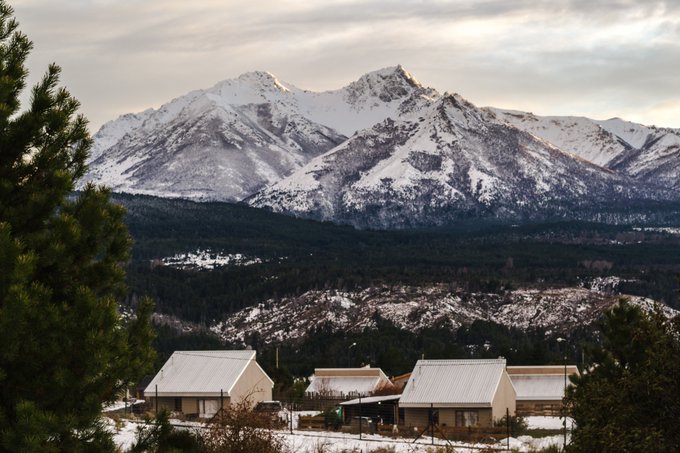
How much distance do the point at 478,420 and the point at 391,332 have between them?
423 feet

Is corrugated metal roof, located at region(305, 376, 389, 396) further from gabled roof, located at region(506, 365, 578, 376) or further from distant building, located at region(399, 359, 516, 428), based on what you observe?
distant building, located at region(399, 359, 516, 428)

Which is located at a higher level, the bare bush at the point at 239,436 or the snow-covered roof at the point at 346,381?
the snow-covered roof at the point at 346,381

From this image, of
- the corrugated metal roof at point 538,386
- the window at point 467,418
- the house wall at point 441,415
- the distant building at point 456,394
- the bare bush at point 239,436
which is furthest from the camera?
the corrugated metal roof at point 538,386

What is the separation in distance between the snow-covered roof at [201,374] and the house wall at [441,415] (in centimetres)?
1001

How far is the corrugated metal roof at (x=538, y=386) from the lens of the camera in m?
89.1

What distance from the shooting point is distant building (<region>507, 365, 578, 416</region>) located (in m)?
88.2

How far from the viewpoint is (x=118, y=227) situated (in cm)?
2341

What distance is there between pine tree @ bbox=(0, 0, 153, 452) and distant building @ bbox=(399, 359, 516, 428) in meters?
47.1

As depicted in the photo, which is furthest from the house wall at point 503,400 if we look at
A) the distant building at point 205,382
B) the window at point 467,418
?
the distant building at point 205,382

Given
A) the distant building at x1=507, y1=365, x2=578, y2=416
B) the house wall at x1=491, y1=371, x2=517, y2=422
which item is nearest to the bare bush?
the house wall at x1=491, y1=371, x2=517, y2=422

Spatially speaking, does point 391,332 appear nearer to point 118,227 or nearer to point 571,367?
point 571,367

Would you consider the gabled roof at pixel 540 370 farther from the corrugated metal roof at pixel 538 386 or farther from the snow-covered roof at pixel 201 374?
the snow-covered roof at pixel 201 374

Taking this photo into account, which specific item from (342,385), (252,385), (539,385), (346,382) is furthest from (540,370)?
(252,385)

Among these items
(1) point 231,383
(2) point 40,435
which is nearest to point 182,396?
(1) point 231,383
